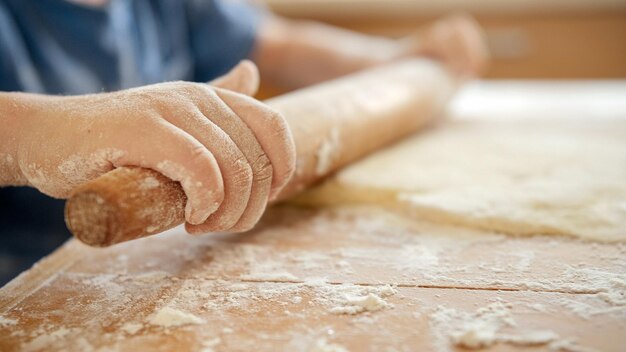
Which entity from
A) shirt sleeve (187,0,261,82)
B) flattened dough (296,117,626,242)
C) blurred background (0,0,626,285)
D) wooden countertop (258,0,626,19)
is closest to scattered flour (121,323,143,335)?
flattened dough (296,117,626,242)

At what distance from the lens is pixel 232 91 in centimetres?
72

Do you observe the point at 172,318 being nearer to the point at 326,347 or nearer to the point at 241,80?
the point at 326,347

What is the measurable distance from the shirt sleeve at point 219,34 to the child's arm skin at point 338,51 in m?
0.05

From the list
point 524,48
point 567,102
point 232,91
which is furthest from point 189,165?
point 524,48

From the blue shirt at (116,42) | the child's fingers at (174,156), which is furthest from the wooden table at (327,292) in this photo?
the blue shirt at (116,42)

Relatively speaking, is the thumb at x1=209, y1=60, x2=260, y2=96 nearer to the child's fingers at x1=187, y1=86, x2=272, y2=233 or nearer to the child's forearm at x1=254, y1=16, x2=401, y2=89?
the child's fingers at x1=187, y1=86, x2=272, y2=233

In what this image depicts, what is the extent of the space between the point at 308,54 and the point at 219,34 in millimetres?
300

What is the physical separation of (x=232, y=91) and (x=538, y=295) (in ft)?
1.37

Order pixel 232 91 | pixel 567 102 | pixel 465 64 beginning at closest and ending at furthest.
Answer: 1. pixel 232 91
2. pixel 465 64
3. pixel 567 102

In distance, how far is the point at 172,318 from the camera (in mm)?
617

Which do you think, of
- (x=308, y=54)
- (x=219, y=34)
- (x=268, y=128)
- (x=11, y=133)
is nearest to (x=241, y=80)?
(x=268, y=128)

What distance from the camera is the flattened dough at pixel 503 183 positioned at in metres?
0.86

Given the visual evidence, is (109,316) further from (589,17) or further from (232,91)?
(589,17)

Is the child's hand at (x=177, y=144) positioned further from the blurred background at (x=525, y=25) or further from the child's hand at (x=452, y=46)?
the blurred background at (x=525, y=25)
